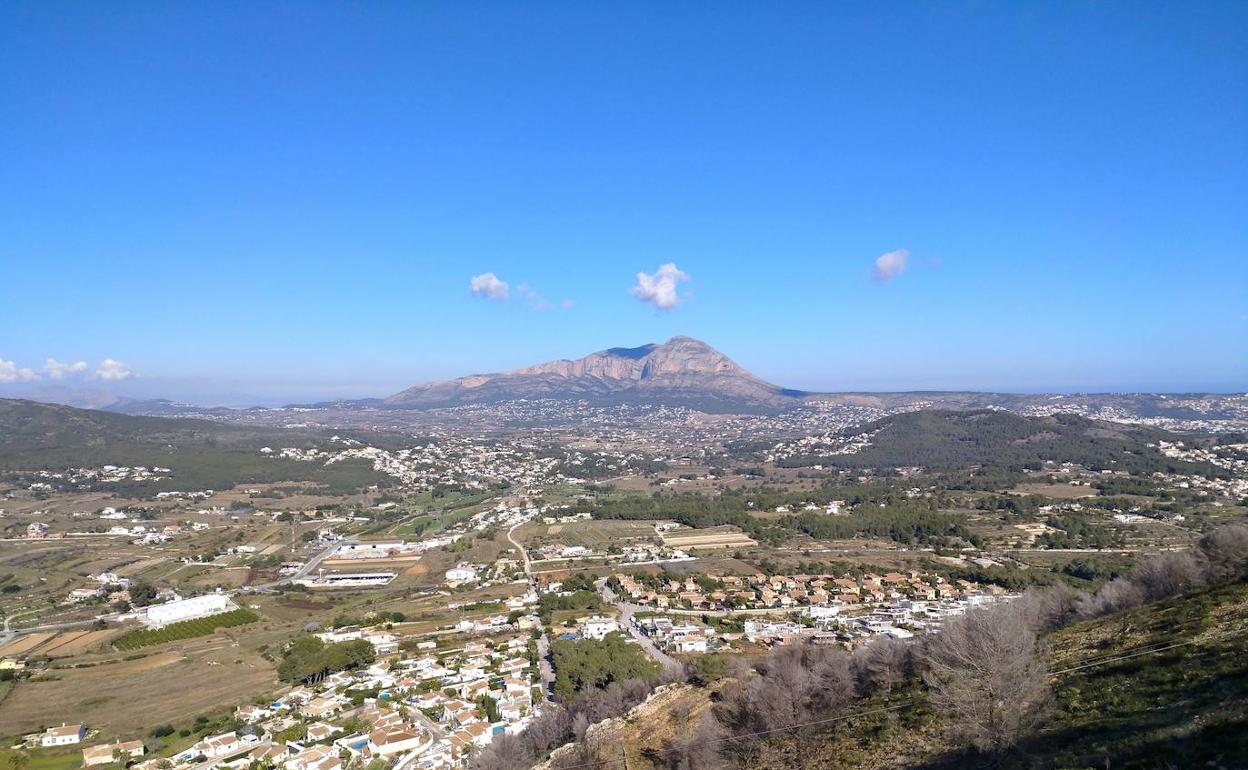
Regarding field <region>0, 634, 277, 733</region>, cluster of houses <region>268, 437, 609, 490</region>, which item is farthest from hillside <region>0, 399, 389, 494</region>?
field <region>0, 634, 277, 733</region>

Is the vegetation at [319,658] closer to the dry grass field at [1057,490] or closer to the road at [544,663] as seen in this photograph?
the road at [544,663]

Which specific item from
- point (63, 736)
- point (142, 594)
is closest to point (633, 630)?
point (63, 736)

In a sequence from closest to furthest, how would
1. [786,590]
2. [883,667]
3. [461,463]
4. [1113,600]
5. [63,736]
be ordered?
[883,667], [1113,600], [63,736], [786,590], [461,463]

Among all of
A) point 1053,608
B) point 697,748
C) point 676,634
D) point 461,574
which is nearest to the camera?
point 697,748

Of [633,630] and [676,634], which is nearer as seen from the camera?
[676,634]

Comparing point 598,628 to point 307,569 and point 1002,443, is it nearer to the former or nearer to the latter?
point 307,569

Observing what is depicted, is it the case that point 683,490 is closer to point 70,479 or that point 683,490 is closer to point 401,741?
point 401,741
